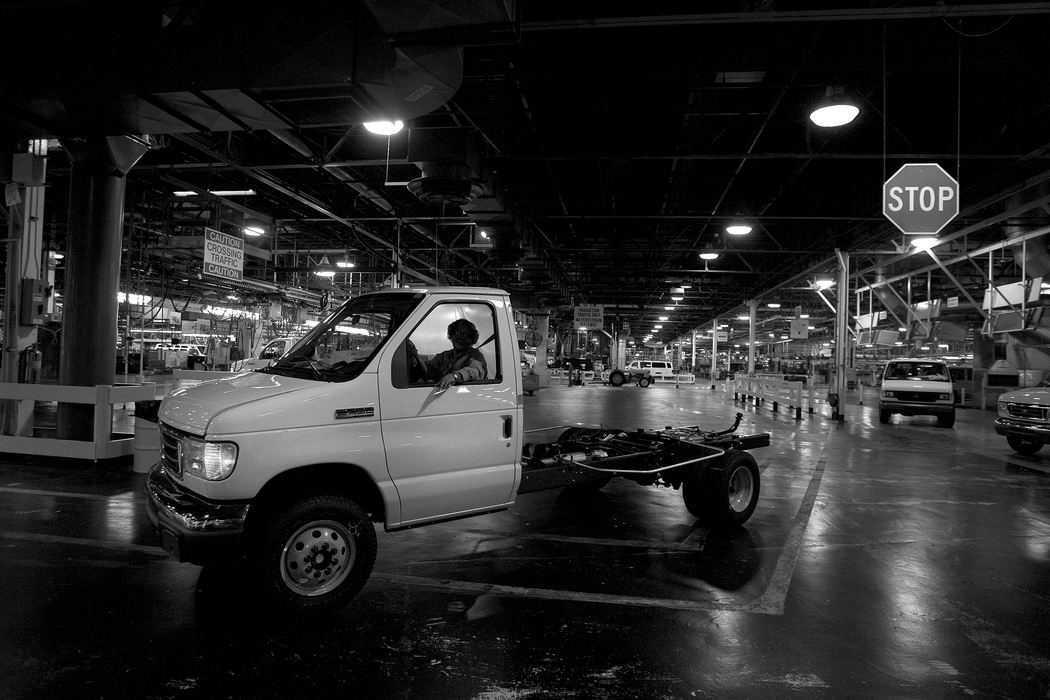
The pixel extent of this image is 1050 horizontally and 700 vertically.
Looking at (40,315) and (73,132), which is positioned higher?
(73,132)

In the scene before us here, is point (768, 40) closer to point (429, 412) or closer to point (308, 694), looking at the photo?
point (429, 412)

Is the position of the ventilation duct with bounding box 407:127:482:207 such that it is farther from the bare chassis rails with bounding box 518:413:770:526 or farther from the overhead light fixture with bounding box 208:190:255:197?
the overhead light fixture with bounding box 208:190:255:197

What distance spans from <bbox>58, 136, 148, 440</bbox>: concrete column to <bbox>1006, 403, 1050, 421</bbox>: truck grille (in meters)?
16.7

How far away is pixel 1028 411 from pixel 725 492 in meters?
9.34

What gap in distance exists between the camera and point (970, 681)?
3.32 meters

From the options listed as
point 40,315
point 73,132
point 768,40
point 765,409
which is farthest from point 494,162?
point 765,409

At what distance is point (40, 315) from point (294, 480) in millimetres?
9091

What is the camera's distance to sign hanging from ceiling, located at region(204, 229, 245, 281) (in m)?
13.9

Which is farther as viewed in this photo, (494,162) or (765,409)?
(765,409)

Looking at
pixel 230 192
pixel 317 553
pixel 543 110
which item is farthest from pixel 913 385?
pixel 230 192

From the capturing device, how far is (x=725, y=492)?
243 inches

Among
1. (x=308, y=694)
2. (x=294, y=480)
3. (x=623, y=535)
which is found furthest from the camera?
(x=623, y=535)

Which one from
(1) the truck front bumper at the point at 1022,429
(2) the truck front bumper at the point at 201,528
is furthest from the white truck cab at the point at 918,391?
(2) the truck front bumper at the point at 201,528

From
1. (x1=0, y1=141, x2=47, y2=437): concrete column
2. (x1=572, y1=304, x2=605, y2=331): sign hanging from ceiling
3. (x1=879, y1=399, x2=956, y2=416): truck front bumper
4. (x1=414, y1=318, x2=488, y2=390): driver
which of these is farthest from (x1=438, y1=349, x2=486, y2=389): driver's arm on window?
(x1=572, y1=304, x2=605, y2=331): sign hanging from ceiling
